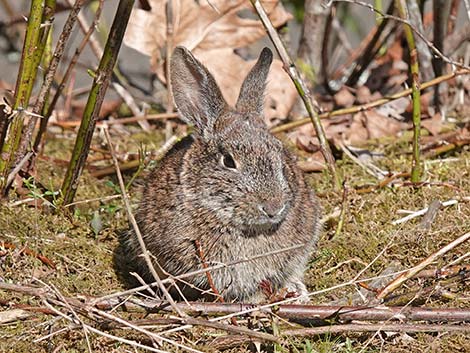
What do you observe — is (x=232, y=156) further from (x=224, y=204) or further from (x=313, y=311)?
(x=313, y=311)

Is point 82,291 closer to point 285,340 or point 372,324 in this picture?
point 285,340

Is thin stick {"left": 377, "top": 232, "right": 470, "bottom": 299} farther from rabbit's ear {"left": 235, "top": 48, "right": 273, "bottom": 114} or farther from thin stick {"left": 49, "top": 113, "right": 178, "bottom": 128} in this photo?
thin stick {"left": 49, "top": 113, "right": 178, "bottom": 128}

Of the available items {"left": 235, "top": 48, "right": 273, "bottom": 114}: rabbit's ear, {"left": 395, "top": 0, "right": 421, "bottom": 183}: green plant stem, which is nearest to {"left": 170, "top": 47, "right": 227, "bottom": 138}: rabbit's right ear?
{"left": 235, "top": 48, "right": 273, "bottom": 114}: rabbit's ear

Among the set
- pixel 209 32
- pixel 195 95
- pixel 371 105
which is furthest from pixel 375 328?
pixel 209 32

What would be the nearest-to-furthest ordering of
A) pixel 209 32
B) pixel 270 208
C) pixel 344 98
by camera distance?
pixel 270 208 → pixel 209 32 → pixel 344 98

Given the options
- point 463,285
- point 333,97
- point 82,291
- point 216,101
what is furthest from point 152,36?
point 463,285

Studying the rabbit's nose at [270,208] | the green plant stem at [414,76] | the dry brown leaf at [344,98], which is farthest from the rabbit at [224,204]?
the dry brown leaf at [344,98]
